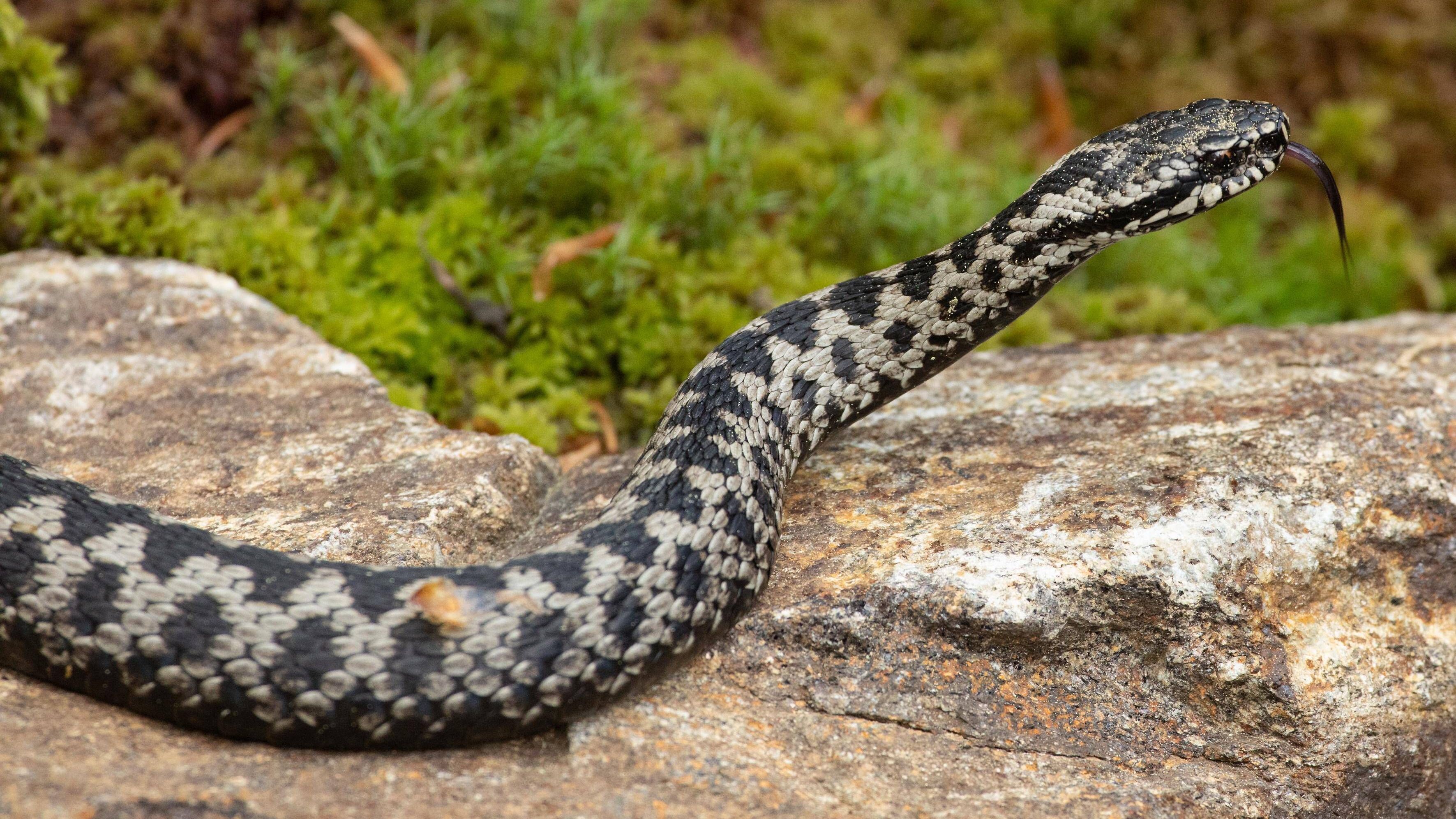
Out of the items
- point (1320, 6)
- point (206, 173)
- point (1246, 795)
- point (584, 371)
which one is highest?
point (1320, 6)

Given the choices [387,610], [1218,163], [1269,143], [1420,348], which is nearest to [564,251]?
[387,610]

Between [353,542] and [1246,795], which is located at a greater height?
[353,542]

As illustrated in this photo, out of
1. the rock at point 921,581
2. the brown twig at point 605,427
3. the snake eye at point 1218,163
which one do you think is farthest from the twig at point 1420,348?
the brown twig at point 605,427

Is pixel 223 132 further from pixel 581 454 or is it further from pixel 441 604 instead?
pixel 441 604

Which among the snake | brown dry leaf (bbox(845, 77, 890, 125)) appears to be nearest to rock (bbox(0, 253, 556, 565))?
the snake

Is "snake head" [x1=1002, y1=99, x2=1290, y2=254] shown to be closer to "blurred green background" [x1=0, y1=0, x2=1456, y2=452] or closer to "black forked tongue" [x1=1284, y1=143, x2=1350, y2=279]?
"black forked tongue" [x1=1284, y1=143, x2=1350, y2=279]

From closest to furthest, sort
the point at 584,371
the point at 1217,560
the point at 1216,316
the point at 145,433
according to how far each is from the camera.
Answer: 1. the point at 1217,560
2. the point at 145,433
3. the point at 584,371
4. the point at 1216,316

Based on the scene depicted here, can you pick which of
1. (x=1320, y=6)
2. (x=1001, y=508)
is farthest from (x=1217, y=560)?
(x=1320, y=6)

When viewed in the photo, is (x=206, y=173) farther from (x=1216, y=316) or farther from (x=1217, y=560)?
(x=1216, y=316)
